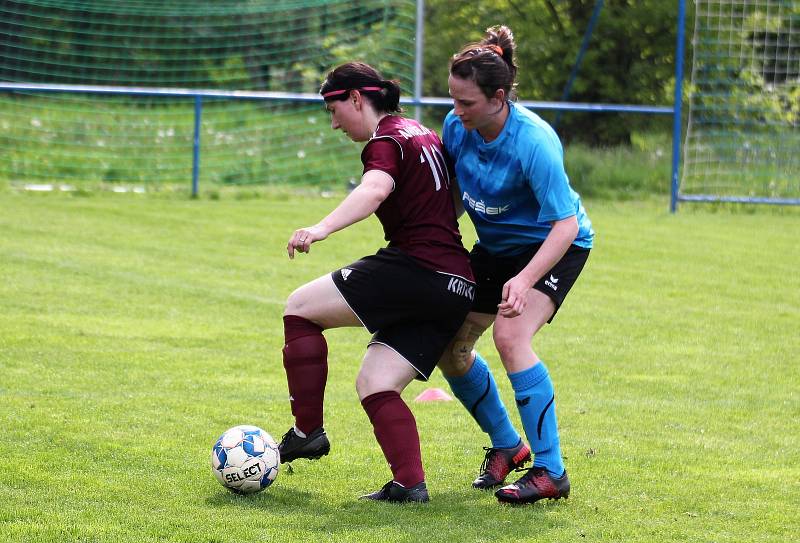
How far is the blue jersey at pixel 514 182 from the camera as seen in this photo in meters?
4.53

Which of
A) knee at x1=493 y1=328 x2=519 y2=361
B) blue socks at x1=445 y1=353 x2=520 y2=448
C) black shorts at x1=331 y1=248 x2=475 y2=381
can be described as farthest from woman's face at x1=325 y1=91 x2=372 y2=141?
blue socks at x1=445 y1=353 x2=520 y2=448

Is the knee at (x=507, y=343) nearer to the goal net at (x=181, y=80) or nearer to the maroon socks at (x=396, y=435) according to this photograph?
the maroon socks at (x=396, y=435)

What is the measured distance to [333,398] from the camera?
21.3 feet

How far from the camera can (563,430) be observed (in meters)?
5.91

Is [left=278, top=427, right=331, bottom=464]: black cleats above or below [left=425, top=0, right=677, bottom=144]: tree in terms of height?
below

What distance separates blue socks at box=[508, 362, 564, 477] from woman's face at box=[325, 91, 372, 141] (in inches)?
44.0

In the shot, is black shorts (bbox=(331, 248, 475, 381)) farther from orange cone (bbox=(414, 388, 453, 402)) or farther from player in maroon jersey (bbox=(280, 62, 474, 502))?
orange cone (bbox=(414, 388, 453, 402))

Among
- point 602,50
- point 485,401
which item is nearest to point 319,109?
point 602,50

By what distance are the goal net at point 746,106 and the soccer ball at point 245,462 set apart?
1194 centimetres

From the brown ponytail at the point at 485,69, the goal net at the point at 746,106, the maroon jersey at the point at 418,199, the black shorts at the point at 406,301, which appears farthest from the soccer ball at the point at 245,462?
the goal net at the point at 746,106

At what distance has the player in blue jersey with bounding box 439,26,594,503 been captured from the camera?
4531 mm

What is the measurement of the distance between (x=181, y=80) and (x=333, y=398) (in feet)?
43.5

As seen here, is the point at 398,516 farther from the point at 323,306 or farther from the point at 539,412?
the point at 323,306

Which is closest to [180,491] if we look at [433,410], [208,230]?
[433,410]
